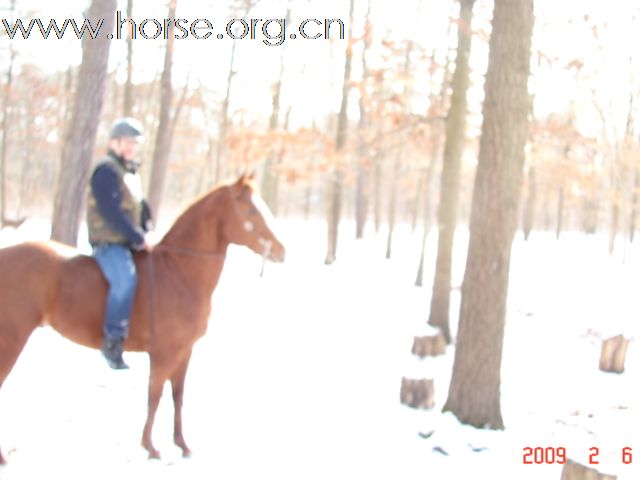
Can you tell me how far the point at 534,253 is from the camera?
84.8ft

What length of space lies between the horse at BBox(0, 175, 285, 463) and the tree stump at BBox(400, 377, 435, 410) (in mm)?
2887

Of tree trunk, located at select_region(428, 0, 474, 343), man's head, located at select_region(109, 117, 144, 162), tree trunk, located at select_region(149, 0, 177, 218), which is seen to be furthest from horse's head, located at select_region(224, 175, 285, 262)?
tree trunk, located at select_region(149, 0, 177, 218)

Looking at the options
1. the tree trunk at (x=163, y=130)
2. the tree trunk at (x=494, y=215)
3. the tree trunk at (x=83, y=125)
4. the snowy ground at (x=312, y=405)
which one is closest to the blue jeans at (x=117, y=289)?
the snowy ground at (x=312, y=405)

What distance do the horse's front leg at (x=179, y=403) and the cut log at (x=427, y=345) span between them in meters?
5.15

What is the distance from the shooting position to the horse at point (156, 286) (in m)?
4.78

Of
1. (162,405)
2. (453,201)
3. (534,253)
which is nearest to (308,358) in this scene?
(162,405)

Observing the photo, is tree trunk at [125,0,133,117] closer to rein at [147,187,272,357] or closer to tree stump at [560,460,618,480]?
rein at [147,187,272,357]

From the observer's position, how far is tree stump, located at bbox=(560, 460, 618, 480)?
14.0 feet

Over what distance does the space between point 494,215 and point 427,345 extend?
3.99 meters

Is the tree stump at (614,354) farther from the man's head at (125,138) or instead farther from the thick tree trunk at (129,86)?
the thick tree trunk at (129,86)

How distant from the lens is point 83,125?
8562 millimetres

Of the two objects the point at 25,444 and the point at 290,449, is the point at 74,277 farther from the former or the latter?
the point at 290,449

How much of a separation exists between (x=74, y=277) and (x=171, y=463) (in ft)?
5.78

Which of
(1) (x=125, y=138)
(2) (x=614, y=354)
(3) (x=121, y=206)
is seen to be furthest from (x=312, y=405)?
(2) (x=614, y=354)
